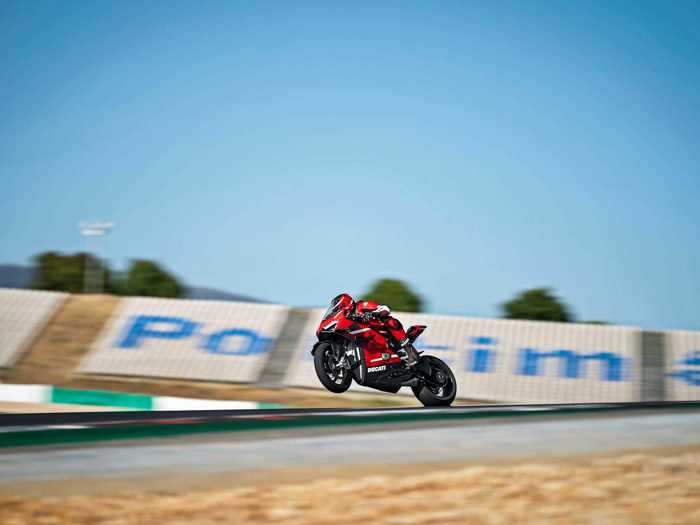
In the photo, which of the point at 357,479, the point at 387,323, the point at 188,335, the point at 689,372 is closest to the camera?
the point at 357,479

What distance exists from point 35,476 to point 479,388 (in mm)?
23764

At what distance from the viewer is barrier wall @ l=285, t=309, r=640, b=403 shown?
1123 inches

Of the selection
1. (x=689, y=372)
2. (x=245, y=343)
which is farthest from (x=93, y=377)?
(x=689, y=372)

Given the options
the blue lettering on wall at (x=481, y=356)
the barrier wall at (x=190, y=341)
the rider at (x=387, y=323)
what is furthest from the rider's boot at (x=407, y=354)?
the barrier wall at (x=190, y=341)

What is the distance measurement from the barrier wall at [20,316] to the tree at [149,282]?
23.2 meters

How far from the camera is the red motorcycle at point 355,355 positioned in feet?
39.3

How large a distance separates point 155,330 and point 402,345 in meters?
22.6

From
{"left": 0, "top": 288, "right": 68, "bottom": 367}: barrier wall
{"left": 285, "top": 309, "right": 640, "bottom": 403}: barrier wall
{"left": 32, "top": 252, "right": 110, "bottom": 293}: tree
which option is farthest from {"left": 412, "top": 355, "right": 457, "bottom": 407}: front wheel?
{"left": 32, "top": 252, "right": 110, "bottom": 293}: tree

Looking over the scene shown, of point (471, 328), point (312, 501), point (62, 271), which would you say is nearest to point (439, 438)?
point (312, 501)

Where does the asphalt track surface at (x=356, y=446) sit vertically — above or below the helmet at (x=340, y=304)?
below

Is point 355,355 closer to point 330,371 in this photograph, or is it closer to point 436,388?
point 330,371

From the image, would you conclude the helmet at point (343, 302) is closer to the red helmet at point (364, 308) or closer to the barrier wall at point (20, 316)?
the red helmet at point (364, 308)

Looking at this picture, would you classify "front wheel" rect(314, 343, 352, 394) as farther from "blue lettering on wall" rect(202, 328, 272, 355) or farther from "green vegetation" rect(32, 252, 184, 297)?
"green vegetation" rect(32, 252, 184, 297)

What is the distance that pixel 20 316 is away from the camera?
3594cm
